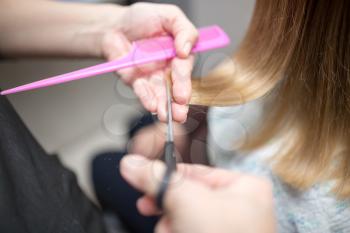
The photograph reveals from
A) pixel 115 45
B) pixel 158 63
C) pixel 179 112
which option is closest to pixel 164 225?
pixel 179 112

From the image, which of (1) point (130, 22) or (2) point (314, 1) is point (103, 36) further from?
(2) point (314, 1)

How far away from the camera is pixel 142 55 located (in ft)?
1.82

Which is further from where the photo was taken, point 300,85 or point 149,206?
point 300,85

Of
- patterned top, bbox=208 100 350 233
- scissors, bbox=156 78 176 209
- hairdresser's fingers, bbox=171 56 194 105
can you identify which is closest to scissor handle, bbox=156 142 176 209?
scissors, bbox=156 78 176 209

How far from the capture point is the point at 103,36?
67cm

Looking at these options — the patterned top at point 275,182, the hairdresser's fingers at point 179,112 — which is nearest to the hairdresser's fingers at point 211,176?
the hairdresser's fingers at point 179,112

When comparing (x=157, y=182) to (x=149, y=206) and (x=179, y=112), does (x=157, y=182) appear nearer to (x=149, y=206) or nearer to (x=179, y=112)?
(x=149, y=206)

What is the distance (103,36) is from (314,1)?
0.36 metres

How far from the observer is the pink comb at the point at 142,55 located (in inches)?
19.4

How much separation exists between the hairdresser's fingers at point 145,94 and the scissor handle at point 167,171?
0.14 m

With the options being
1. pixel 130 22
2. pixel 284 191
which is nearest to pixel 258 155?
pixel 284 191

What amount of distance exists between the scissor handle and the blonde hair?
0.18m

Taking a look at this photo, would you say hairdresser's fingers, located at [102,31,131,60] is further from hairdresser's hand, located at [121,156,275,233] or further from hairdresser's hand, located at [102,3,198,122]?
hairdresser's hand, located at [121,156,275,233]

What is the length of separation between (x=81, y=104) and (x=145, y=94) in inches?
10.7
